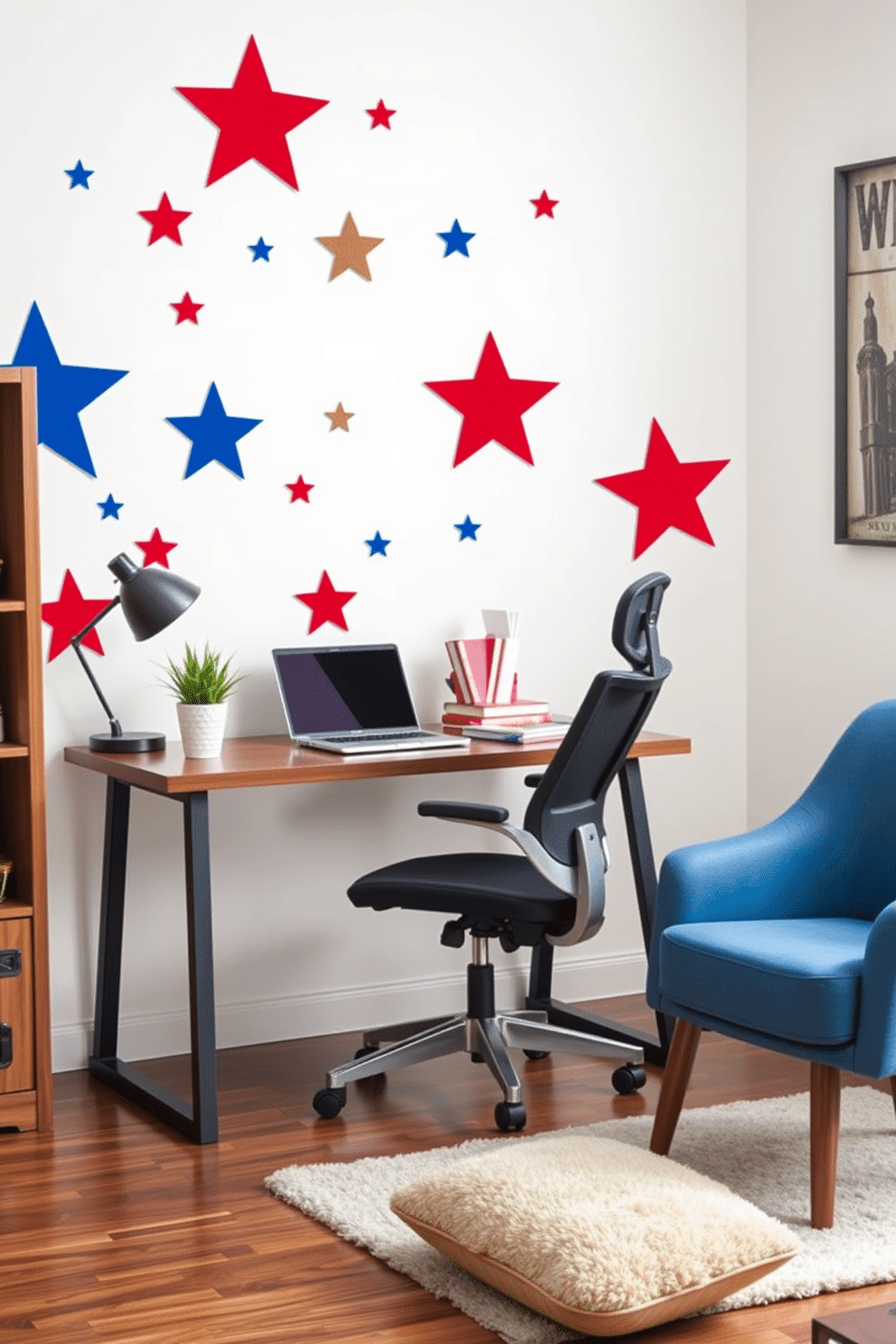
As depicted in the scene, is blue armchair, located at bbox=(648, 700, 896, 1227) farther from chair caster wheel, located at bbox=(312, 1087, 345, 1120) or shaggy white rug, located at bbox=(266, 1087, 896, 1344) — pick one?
chair caster wheel, located at bbox=(312, 1087, 345, 1120)

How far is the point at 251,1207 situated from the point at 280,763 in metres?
0.89

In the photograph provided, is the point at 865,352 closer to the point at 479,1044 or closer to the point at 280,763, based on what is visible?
the point at 280,763

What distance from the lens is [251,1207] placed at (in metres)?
3.04

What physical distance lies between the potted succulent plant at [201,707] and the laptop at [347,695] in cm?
19

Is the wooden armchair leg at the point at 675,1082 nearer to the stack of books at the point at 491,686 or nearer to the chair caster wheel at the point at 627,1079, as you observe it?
the chair caster wheel at the point at 627,1079

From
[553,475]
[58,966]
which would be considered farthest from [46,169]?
[58,966]

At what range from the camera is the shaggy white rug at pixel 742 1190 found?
2674 millimetres

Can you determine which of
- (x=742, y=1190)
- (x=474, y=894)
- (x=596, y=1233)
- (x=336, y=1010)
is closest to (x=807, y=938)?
(x=742, y=1190)

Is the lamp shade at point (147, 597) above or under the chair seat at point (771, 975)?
above

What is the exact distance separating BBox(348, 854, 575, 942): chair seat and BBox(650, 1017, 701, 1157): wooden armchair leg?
0.39m

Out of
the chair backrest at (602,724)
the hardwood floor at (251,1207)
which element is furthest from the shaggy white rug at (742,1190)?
the chair backrest at (602,724)

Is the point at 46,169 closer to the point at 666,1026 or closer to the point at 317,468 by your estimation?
the point at 317,468

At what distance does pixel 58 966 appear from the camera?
3.88m

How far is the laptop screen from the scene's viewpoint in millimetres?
3924
